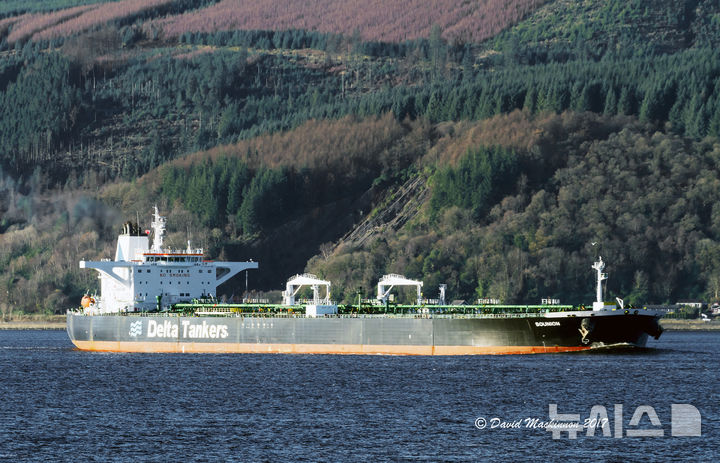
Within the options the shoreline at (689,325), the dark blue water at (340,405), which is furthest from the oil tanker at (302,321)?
the shoreline at (689,325)

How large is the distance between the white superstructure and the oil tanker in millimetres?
88

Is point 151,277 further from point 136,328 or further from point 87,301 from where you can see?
point 87,301

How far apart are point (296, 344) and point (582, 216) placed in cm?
9800

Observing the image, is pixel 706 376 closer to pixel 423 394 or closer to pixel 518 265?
pixel 423 394

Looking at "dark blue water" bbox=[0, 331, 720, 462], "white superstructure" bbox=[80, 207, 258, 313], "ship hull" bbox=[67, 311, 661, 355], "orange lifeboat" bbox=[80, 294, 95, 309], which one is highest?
"white superstructure" bbox=[80, 207, 258, 313]

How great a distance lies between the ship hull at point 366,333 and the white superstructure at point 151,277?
121 inches

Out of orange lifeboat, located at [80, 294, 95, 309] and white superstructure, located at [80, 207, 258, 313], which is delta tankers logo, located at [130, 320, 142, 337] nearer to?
white superstructure, located at [80, 207, 258, 313]

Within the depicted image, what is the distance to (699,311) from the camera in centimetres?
17575

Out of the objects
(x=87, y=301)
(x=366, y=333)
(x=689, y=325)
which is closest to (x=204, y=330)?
(x=366, y=333)

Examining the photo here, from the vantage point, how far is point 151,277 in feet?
378

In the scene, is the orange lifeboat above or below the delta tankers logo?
above

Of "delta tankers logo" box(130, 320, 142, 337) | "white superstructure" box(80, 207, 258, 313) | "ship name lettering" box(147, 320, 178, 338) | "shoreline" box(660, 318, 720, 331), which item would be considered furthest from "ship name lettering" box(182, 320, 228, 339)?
"shoreline" box(660, 318, 720, 331)

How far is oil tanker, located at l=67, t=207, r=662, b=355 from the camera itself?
309ft

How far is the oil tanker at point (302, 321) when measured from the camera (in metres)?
94.1
